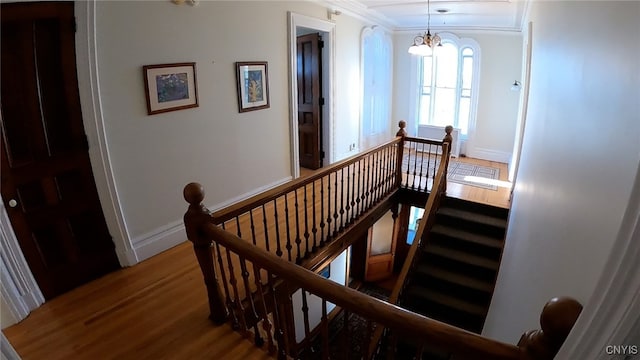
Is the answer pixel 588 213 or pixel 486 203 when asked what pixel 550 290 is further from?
pixel 486 203

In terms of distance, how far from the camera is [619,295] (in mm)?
524

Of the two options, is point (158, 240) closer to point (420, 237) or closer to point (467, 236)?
point (420, 237)

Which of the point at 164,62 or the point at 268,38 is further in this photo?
the point at 268,38

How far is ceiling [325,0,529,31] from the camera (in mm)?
4527

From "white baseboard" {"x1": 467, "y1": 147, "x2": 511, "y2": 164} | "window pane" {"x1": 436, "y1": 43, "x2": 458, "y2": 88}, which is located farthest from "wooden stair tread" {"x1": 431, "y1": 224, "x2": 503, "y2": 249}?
"window pane" {"x1": 436, "y1": 43, "x2": 458, "y2": 88}

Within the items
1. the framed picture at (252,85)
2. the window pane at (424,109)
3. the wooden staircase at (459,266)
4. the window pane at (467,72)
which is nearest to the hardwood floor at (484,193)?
the wooden staircase at (459,266)

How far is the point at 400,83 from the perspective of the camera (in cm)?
746

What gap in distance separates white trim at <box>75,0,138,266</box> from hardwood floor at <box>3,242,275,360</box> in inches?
13.1

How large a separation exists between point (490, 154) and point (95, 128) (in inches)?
259

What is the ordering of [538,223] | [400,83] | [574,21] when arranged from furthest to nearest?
[400,83] → [538,223] → [574,21]

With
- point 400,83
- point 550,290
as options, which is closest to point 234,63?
point 550,290

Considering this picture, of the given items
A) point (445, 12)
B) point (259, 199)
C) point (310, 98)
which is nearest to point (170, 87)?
point (259, 199)

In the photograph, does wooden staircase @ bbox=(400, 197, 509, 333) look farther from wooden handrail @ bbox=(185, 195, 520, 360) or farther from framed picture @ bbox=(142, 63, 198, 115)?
framed picture @ bbox=(142, 63, 198, 115)

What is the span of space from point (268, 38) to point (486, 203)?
3658 mm
